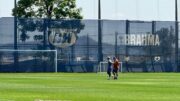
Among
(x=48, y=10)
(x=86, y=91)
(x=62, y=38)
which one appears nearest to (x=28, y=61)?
(x=62, y=38)

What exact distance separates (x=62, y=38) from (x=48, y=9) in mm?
11730

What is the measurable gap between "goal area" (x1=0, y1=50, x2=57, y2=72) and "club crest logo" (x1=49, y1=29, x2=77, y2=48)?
4.67ft

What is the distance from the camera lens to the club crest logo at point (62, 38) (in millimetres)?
64625

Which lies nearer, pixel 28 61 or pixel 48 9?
pixel 28 61

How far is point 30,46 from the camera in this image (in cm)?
6219

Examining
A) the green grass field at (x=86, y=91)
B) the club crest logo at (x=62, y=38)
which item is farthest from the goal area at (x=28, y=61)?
the green grass field at (x=86, y=91)

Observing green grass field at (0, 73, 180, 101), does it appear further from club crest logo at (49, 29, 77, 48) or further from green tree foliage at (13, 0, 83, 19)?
green tree foliage at (13, 0, 83, 19)

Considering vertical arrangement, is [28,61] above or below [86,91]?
below

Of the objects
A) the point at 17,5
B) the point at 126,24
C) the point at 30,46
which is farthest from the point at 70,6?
the point at 30,46

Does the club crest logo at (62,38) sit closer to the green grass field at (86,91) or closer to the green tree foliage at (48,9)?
the green tree foliage at (48,9)

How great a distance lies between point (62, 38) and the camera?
215 feet

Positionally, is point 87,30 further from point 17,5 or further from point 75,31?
point 17,5

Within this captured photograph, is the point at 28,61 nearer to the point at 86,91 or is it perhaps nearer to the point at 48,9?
the point at 48,9

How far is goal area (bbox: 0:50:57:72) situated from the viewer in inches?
2405
